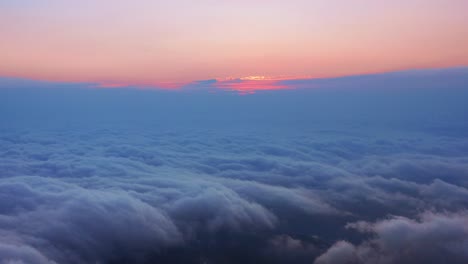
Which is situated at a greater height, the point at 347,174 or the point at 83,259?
the point at 83,259

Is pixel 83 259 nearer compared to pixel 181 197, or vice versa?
pixel 83 259

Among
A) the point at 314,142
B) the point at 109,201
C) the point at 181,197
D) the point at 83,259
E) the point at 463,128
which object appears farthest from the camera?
the point at 463,128

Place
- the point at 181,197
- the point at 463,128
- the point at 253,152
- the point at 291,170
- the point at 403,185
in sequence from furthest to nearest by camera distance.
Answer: the point at 463,128, the point at 253,152, the point at 291,170, the point at 403,185, the point at 181,197

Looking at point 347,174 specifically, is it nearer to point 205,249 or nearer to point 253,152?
point 253,152

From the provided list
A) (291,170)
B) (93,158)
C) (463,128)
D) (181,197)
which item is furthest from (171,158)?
(463,128)

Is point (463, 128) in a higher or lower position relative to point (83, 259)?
lower

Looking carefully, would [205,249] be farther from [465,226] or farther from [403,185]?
[403,185]

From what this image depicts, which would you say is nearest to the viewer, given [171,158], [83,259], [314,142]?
[83,259]

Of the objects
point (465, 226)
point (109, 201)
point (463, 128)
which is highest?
point (109, 201)

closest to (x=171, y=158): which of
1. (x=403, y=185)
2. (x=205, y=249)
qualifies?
(x=205, y=249)
